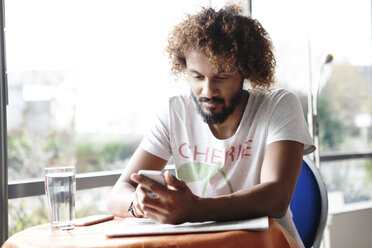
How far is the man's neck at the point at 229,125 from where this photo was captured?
173 centimetres

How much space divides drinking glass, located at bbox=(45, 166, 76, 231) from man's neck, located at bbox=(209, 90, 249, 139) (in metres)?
0.64

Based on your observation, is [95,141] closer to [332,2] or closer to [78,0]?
[78,0]

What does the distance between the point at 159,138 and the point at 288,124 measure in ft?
1.69

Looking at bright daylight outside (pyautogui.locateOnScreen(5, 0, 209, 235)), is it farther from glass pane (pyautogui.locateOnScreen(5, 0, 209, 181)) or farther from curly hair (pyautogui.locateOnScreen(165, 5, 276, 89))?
curly hair (pyautogui.locateOnScreen(165, 5, 276, 89))

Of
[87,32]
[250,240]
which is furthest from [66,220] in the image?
[87,32]

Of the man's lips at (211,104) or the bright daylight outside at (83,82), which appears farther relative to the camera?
the bright daylight outside at (83,82)

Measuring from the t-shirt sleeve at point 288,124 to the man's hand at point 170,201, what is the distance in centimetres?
48

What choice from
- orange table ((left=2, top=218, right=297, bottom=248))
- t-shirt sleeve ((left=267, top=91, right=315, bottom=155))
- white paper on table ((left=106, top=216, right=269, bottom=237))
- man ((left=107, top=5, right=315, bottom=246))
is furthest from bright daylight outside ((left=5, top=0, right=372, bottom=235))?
white paper on table ((left=106, top=216, right=269, bottom=237))

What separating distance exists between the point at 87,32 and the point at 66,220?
1.28 meters

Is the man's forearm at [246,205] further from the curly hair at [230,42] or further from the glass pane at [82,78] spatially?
the glass pane at [82,78]

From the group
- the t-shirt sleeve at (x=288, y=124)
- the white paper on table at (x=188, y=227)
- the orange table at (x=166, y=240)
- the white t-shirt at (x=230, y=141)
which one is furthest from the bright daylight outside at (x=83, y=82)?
the white paper on table at (x=188, y=227)

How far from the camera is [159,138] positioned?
179 cm

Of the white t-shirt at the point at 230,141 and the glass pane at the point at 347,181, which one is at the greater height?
the white t-shirt at the point at 230,141

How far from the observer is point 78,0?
2283mm
